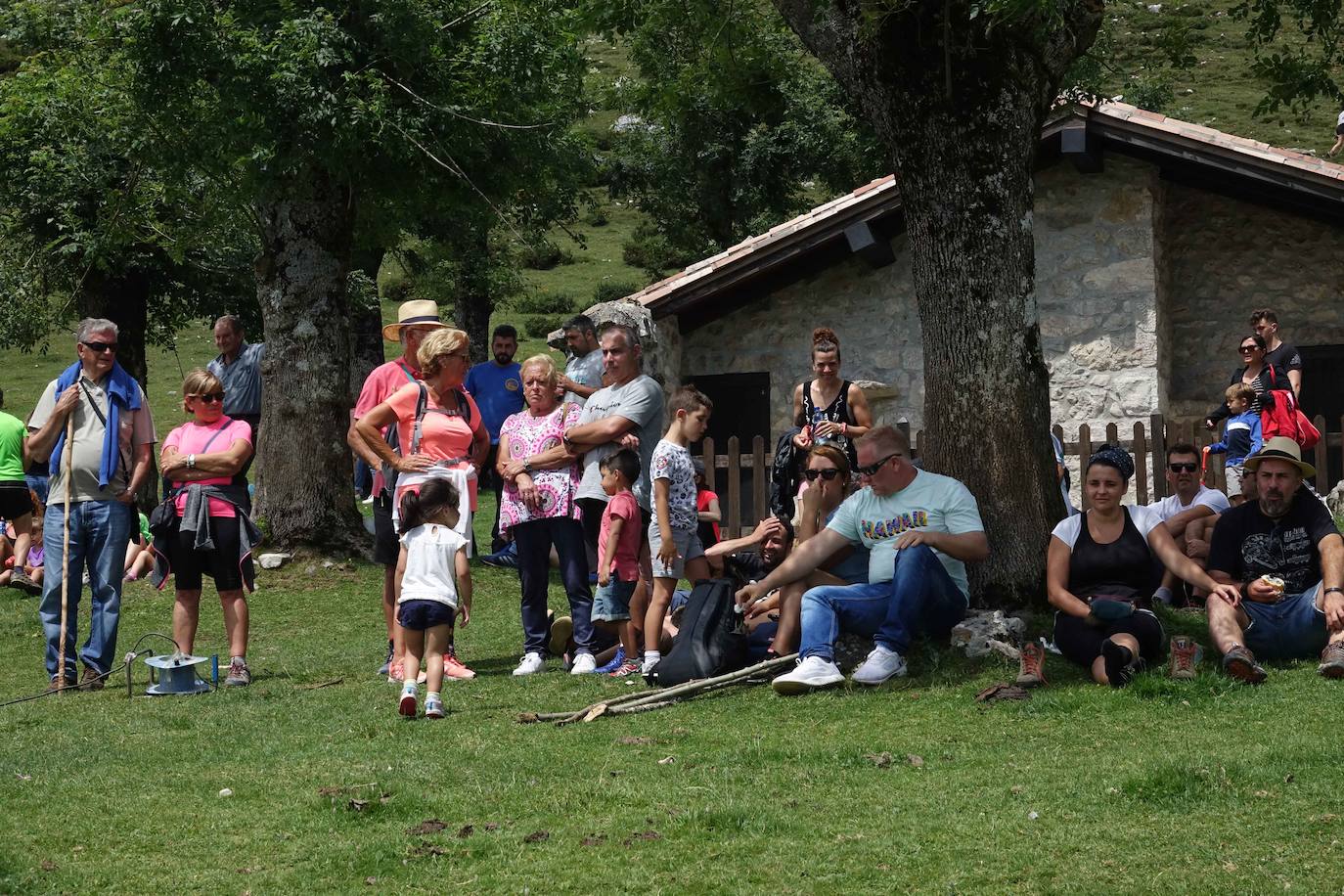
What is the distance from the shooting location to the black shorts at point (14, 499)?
13.9 metres

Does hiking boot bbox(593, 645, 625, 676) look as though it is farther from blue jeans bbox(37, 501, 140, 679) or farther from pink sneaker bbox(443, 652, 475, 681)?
blue jeans bbox(37, 501, 140, 679)

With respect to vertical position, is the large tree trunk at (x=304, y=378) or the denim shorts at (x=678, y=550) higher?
the large tree trunk at (x=304, y=378)

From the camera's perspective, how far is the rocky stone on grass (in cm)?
821

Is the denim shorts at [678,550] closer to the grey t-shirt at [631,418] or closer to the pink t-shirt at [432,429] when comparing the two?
the grey t-shirt at [631,418]

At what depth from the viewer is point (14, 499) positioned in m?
14.0

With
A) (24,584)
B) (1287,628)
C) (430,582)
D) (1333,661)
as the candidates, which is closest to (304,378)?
(24,584)

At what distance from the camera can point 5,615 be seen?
518 inches

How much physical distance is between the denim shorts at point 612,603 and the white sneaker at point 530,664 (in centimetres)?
39

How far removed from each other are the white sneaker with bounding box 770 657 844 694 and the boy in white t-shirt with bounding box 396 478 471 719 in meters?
1.63

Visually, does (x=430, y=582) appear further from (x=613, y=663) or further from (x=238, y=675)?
(x=238, y=675)

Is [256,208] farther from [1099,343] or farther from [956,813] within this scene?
[956,813]

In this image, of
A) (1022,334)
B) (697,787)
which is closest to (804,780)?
(697,787)

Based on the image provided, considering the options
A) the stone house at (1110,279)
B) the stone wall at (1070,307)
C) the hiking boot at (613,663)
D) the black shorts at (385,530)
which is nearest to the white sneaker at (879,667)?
the hiking boot at (613,663)

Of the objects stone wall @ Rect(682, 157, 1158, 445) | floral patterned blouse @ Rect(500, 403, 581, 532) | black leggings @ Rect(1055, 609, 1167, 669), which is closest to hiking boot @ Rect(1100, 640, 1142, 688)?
black leggings @ Rect(1055, 609, 1167, 669)
